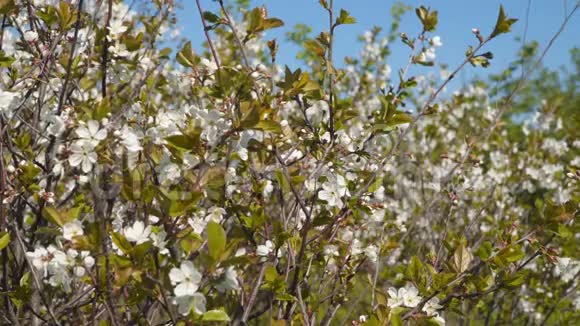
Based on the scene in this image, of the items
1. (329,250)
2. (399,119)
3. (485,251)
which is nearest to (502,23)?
(399,119)

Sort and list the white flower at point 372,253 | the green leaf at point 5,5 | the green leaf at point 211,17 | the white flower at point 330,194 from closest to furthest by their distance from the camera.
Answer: the green leaf at point 5,5
the green leaf at point 211,17
the white flower at point 330,194
the white flower at point 372,253

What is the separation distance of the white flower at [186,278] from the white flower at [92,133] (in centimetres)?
48

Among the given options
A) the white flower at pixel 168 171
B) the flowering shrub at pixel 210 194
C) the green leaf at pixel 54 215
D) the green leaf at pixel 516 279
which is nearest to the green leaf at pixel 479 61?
the flowering shrub at pixel 210 194

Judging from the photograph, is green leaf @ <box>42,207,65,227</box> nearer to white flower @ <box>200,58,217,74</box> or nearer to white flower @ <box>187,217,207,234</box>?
white flower @ <box>187,217,207,234</box>

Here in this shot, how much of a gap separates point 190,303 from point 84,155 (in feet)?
1.80

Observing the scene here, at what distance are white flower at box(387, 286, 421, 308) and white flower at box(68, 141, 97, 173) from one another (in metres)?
1.05

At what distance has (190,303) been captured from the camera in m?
1.22

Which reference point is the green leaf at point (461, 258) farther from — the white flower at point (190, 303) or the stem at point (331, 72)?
the white flower at point (190, 303)

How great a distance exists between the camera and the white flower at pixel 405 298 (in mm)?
1854

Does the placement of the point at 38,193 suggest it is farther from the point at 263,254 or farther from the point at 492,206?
the point at 492,206

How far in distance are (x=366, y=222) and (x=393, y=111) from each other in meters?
0.63

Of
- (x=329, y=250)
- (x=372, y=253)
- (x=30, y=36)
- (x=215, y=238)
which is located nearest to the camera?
(x=215, y=238)

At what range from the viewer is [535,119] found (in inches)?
239

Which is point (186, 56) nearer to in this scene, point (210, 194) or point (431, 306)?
point (210, 194)
